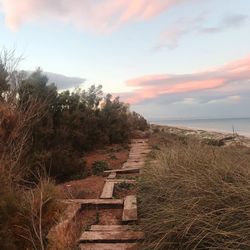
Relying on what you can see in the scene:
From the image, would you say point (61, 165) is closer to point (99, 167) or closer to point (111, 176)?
point (99, 167)

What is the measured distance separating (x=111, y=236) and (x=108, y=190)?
2.42 m

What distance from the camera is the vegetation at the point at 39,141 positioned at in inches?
203

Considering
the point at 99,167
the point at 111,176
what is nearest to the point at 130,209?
the point at 111,176

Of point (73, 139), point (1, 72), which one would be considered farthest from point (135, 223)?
point (73, 139)

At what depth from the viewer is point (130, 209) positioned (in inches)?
235

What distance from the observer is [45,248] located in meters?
4.83

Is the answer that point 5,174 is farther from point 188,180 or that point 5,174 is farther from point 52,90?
point 52,90

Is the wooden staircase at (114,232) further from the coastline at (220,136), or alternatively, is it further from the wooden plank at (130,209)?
the coastline at (220,136)

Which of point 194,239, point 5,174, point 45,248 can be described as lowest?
point 45,248

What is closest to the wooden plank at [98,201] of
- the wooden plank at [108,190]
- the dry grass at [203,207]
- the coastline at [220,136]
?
the wooden plank at [108,190]

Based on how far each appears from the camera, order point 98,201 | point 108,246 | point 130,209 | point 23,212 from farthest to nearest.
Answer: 1. point 98,201
2. point 130,209
3. point 23,212
4. point 108,246

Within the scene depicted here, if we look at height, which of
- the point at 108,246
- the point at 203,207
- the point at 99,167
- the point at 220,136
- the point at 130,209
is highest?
the point at 220,136

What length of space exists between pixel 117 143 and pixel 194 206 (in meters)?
12.0

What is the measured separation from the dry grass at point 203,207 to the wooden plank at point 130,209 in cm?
16
